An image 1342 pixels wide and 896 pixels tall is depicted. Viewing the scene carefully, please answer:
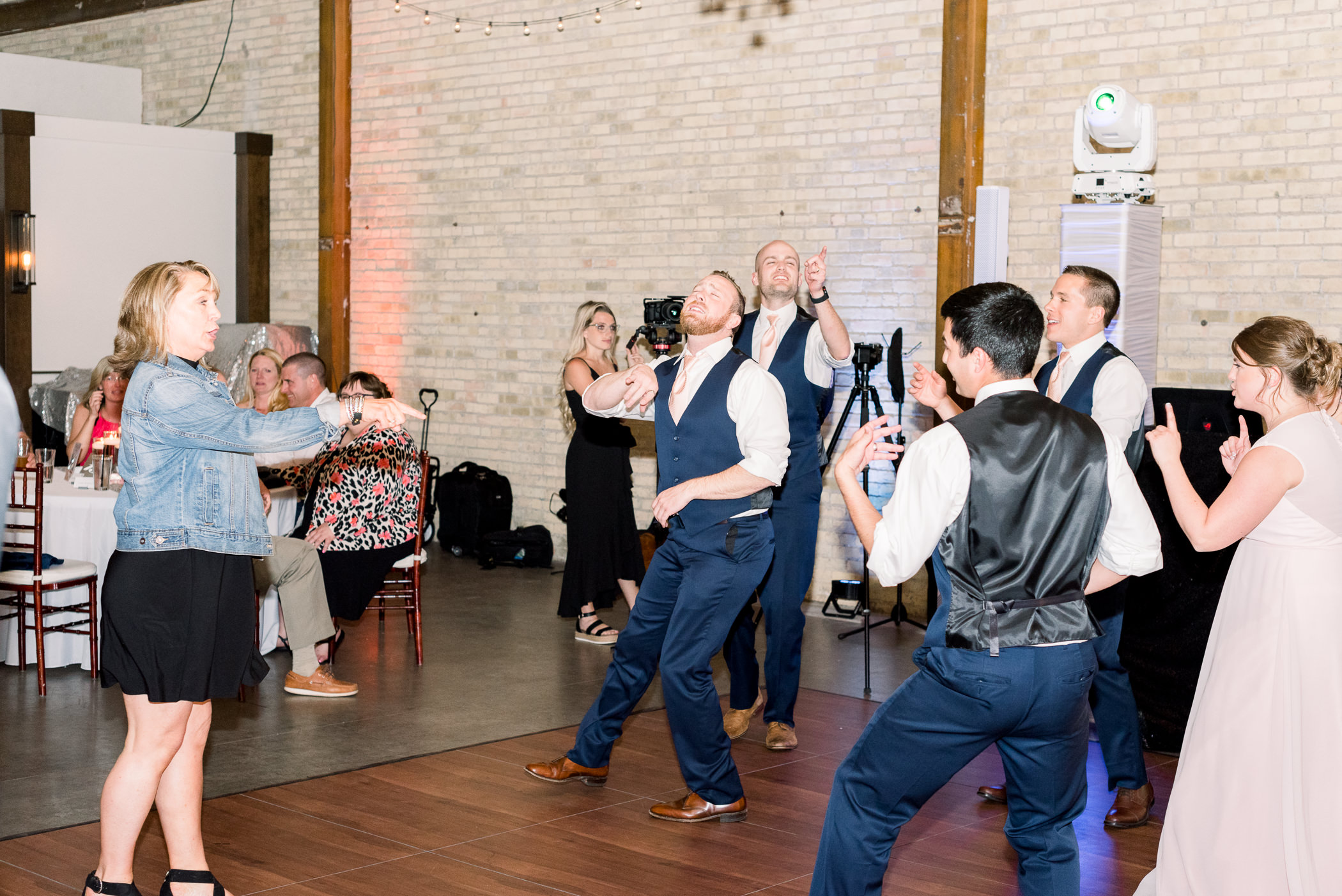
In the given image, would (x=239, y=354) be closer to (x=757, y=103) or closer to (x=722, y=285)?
(x=757, y=103)

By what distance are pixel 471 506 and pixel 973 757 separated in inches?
269

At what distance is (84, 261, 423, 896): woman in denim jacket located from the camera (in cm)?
308

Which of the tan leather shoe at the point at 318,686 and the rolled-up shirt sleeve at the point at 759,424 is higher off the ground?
the rolled-up shirt sleeve at the point at 759,424

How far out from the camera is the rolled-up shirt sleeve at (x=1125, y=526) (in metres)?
2.62

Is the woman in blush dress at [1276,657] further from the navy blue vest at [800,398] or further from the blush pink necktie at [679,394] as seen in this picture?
the navy blue vest at [800,398]

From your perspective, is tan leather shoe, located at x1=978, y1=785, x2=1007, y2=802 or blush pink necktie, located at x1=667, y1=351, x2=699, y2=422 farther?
tan leather shoe, located at x1=978, y1=785, x2=1007, y2=802

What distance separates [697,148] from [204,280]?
5368mm

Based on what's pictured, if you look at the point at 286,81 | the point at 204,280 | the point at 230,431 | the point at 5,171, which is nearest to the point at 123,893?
the point at 230,431

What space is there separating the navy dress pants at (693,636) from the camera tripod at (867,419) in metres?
0.82

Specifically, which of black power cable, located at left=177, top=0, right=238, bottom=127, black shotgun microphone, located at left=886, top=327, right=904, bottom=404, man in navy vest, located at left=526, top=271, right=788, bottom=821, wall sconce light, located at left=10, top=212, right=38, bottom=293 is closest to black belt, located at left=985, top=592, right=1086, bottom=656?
man in navy vest, located at left=526, top=271, right=788, bottom=821

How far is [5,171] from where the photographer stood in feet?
30.1

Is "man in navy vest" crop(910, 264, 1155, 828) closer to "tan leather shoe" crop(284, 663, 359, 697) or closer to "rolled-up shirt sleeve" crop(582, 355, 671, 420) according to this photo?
"rolled-up shirt sleeve" crop(582, 355, 671, 420)

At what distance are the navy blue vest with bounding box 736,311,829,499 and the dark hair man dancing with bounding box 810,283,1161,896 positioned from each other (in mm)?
2150

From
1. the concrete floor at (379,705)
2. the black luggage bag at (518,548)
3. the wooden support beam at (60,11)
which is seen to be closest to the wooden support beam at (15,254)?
the wooden support beam at (60,11)
